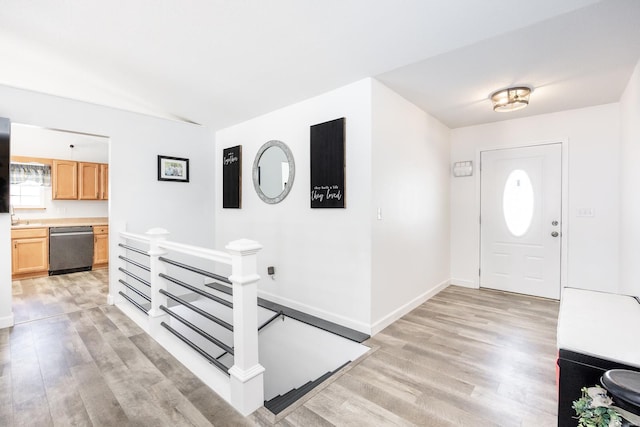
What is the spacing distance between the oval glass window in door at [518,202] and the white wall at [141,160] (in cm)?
427

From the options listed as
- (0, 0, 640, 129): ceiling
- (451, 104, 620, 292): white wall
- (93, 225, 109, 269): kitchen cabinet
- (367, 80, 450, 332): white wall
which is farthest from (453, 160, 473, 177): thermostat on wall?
(93, 225, 109, 269): kitchen cabinet

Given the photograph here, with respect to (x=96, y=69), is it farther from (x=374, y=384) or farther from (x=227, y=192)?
(x=374, y=384)

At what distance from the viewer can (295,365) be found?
315 cm

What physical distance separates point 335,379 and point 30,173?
643 centimetres

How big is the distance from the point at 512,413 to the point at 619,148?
3.27 m

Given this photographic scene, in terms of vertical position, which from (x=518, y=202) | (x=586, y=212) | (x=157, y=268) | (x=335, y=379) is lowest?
(x=335, y=379)

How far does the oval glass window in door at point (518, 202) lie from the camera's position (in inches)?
152

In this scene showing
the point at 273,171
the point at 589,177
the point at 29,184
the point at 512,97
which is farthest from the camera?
the point at 29,184

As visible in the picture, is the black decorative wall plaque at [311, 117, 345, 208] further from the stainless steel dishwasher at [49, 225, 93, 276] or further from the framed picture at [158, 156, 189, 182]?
the stainless steel dishwasher at [49, 225, 93, 276]

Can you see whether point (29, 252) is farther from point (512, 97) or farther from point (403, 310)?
point (512, 97)

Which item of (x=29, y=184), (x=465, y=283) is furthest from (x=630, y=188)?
(x=29, y=184)

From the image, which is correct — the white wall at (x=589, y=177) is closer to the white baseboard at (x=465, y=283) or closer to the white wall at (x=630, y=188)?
the white wall at (x=630, y=188)

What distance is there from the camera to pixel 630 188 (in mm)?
2658

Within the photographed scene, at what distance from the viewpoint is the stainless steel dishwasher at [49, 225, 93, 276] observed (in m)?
5.03
